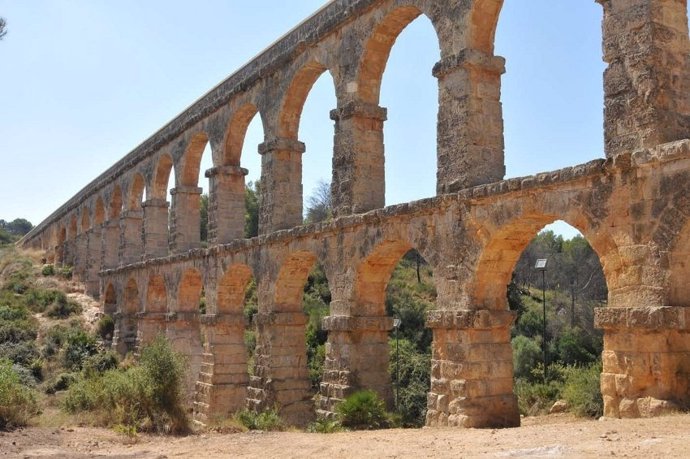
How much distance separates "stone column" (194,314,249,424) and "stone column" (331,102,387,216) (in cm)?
472

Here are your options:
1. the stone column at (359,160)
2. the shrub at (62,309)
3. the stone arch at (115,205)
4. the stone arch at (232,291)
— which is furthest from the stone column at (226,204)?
the shrub at (62,309)

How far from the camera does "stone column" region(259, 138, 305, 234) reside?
44.4 ft

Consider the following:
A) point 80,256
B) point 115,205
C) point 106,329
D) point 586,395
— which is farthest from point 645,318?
point 80,256

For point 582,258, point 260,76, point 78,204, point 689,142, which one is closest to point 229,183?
point 260,76

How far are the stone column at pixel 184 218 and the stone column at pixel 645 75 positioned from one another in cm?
1231

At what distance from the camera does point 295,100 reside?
13609 millimetres

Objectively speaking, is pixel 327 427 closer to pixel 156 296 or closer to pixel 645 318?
pixel 645 318

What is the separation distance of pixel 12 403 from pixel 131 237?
13.7 meters

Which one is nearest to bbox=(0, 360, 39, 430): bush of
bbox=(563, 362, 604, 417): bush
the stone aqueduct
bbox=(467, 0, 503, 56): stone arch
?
the stone aqueduct

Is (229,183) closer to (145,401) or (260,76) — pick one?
(260,76)

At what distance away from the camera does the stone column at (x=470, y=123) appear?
368 inches

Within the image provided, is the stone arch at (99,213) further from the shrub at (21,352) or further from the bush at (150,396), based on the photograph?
the bush at (150,396)

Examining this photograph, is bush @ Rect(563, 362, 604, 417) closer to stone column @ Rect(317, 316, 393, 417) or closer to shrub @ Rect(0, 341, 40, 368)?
stone column @ Rect(317, 316, 393, 417)

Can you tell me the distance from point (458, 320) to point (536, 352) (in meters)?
12.1
